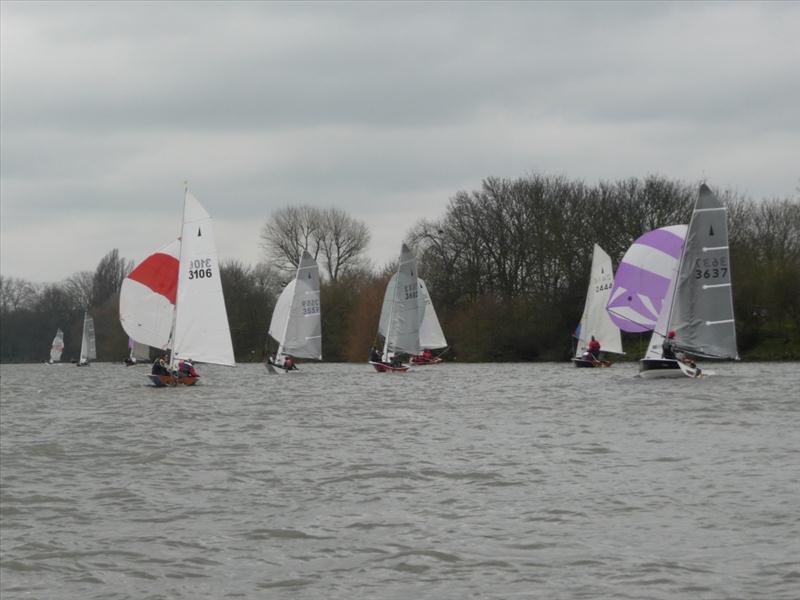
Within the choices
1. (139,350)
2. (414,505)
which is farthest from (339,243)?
(414,505)

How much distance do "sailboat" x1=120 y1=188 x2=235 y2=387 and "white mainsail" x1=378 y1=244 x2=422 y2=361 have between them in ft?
45.7

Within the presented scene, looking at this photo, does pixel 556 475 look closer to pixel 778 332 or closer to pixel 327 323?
pixel 778 332

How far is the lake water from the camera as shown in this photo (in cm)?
917

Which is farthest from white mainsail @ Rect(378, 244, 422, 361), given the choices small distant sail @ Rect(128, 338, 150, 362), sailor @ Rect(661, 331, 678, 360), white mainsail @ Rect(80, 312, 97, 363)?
white mainsail @ Rect(80, 312, 97, 363)

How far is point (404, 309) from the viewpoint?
166 feet

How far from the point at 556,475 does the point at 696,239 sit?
67.7 feet

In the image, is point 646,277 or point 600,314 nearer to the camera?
point 646,277

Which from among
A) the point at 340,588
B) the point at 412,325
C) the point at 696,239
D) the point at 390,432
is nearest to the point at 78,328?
the point at 412,325

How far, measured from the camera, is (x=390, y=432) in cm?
2100

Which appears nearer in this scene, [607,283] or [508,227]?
[607,283]

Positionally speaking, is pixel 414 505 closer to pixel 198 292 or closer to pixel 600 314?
pixel 198 292

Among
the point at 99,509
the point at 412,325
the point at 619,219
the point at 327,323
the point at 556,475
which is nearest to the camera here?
the point at 99,509

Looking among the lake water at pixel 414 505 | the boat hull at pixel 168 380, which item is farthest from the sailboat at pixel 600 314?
the lake water at pixel 414 505

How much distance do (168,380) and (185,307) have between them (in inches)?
90.7
